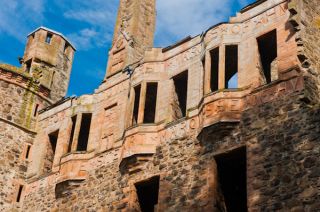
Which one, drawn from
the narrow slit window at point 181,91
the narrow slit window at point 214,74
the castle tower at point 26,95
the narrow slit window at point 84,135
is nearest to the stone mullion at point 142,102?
the narrow slit window at point 181,91

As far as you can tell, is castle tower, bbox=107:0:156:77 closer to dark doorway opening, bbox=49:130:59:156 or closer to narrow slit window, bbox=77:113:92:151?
narrow slit window, bbox=77:113:92:151

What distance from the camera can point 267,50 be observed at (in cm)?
1823

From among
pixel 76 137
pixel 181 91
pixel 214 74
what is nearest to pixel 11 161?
pixel 76 137

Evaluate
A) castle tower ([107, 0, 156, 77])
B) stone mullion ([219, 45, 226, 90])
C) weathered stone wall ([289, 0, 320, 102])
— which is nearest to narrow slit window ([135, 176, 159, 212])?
stone mullion ([219, 45, 226, 90])

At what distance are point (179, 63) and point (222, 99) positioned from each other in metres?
3.49

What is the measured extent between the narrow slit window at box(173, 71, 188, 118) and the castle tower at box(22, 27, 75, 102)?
817 centimetres

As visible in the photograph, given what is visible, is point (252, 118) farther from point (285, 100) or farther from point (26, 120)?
point (26, 120)

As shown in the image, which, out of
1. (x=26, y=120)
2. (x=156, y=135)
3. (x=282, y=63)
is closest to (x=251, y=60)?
(x=282, y=63)

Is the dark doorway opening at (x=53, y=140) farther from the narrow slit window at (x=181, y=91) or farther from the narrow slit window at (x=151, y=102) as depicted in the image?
the narrow slit window at (x=181, y=91)

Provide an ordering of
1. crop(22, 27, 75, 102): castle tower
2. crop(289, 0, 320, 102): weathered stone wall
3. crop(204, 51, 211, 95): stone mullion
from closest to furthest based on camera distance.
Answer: crop(289, 0, 320, 102): weathered stone wall → crop(204, 51, 211, 95): stone mullion → crop(22, 27, 75, 102): castle tower

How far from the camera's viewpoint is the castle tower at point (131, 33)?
23000 mm

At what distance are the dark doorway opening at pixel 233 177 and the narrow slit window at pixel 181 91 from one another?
121 inches

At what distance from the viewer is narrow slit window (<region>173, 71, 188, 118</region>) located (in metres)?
19.6

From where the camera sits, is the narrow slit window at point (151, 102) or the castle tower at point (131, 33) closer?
the narrow slit window at point (151, 102)
